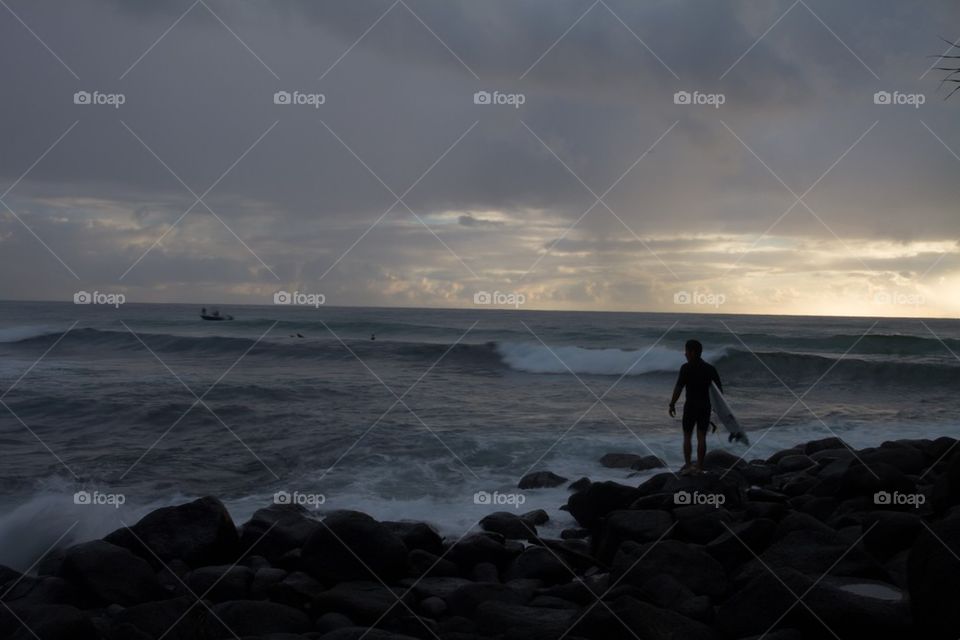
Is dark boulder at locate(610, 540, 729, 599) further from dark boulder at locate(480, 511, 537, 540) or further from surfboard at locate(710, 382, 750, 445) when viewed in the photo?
surfboard at locate(710, 382, 750, 445)

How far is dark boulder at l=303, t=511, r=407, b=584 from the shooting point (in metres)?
6.21

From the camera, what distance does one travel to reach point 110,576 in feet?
19.8

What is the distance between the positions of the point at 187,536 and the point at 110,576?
Result: 98 centimetres

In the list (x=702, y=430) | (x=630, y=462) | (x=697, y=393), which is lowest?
(x=630, y=462)

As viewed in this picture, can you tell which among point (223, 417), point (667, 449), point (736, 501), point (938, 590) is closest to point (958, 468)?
point (736, 501)

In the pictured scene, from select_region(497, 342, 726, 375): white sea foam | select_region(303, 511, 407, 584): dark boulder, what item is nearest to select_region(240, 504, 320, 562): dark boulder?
select_region(303, 511, 407, 584): dark boulder

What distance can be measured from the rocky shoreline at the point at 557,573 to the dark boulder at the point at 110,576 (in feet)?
0.04

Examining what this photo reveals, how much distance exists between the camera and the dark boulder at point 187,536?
6853mm

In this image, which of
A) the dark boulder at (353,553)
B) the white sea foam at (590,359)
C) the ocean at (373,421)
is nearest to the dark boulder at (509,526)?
the ocean at (373,421)

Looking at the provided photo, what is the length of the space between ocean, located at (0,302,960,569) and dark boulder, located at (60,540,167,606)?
2041 mm

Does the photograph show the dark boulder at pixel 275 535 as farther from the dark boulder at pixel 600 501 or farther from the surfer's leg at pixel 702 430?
the surfer's leg at pixel 702 430

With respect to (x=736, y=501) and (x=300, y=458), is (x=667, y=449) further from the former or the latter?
(x=300, y=458)

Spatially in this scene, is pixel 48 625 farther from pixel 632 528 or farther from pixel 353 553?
pixel 632 528

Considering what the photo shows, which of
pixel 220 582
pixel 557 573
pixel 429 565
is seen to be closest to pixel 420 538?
pixel 429 565
